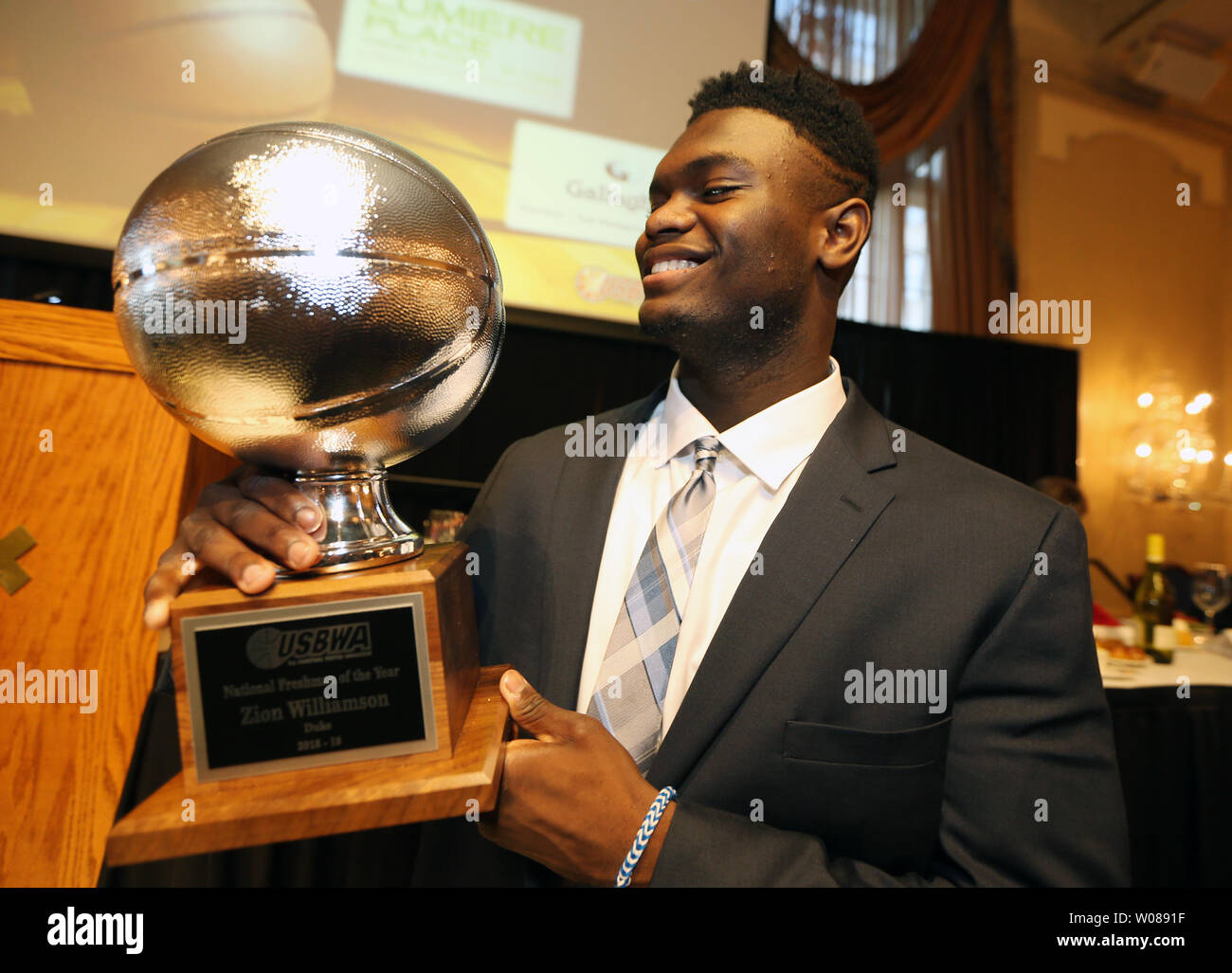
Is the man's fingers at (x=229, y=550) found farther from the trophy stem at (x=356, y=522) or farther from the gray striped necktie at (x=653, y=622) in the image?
the gray striped necktie at (x=653, y=622)

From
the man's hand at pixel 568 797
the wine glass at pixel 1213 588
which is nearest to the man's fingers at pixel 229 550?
the man's hand at pixel 568 797

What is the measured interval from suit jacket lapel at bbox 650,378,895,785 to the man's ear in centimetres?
31

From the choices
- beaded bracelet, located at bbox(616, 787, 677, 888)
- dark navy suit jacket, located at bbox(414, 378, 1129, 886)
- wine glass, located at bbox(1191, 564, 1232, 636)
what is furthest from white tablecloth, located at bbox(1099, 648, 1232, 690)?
beaded bracelet, located at bbox(616, 787, 677, 888)

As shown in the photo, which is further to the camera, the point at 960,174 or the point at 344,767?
the point at 960,174

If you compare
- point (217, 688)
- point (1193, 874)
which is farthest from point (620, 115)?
point (1193, 874)

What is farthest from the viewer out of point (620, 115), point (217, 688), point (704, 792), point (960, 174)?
point (960, 174)

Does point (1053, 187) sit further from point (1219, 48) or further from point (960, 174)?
point (1219, 48)

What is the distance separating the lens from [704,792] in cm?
87

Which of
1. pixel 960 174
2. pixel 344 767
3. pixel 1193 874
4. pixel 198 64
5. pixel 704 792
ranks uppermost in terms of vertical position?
pixel 960 174

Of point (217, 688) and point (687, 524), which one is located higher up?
point (687, 524)

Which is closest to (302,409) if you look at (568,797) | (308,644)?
(308,644)

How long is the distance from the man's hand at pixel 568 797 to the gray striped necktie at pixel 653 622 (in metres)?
0.18

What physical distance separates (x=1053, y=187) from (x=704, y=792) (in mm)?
5776

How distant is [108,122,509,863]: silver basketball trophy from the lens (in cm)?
59
